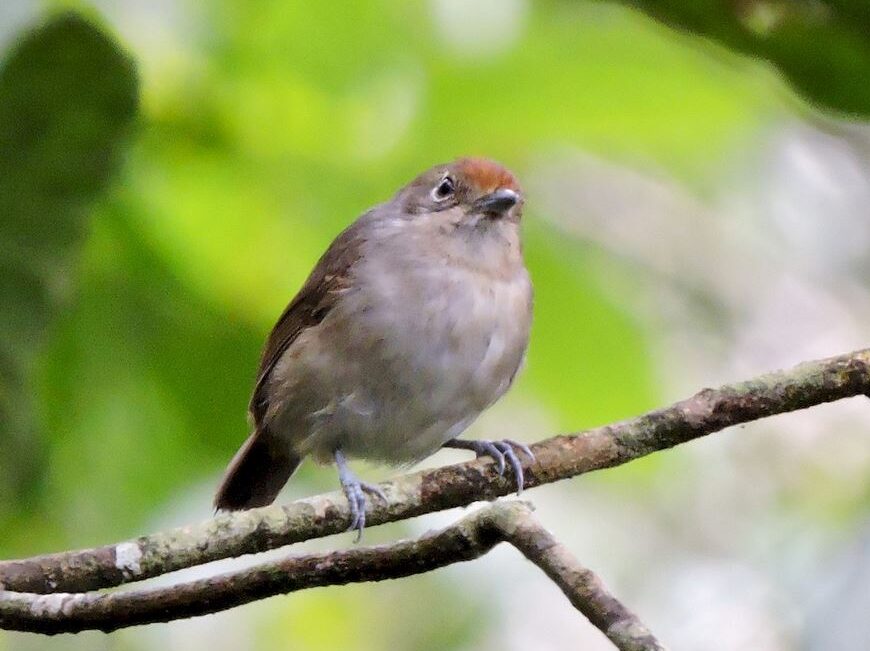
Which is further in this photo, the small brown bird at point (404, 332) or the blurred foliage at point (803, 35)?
the small brown bird at point (404, 332)

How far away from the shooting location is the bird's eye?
4.05 metres

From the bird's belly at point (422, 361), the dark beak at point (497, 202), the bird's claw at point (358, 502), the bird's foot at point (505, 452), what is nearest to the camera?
the bird's claw at point (358, 502)

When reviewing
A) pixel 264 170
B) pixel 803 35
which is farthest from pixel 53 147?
pixel 803 35

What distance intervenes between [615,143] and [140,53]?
1473mm

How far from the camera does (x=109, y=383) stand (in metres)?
3.52

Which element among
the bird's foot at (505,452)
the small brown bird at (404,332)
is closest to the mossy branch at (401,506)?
the bird's foot at (505,452)

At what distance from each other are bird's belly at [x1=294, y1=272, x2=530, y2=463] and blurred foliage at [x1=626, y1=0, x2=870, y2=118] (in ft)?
3.83

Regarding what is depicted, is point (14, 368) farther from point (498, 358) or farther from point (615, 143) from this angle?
point (615, 143)

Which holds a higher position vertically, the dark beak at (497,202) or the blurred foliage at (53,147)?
the dark beak at (497,202)

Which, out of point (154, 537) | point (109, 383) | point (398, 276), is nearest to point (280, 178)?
point (398, 276)

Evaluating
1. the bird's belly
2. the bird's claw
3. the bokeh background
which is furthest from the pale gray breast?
the bird's claw

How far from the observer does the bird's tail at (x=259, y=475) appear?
13.6 feet

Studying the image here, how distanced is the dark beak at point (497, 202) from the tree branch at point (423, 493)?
1.53 metres

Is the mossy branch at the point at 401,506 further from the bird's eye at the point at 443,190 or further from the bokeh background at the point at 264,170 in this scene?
the bird's eye at the point at 443,190
